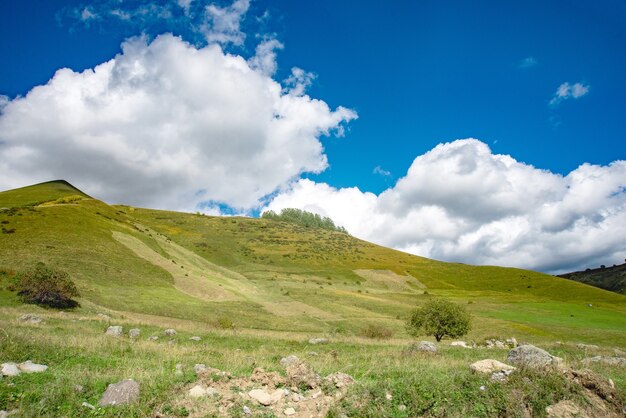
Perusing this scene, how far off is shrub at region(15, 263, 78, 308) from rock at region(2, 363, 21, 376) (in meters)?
32.9

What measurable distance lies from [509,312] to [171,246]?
264 feet

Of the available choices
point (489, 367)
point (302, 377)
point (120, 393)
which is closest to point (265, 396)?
point (302, 377)

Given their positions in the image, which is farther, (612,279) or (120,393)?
(612,279)

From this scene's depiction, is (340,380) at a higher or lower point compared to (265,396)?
higher

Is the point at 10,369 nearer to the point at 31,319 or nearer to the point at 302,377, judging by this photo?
the point at 302,377

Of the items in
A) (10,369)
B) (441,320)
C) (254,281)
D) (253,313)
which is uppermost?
(10,369)

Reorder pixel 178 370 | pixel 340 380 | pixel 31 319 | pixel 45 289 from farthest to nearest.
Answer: pixel 45 289 < pixel 31 319 < pixel 178 370 < pixel 340 380

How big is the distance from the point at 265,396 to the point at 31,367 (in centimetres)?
803

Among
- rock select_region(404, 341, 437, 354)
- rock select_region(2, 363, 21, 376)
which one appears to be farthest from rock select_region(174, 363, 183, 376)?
rock select_region(404, 341, 437, 354)

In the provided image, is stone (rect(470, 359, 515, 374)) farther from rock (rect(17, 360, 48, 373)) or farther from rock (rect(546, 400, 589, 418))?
rock (rect(17, 360, 48, 373))

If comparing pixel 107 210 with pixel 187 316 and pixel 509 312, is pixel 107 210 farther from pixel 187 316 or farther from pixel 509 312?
pixel 509 312

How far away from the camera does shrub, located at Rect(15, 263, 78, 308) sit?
4006 cm

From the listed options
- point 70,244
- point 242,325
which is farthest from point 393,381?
point 70,244

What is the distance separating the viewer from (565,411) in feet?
35.9
